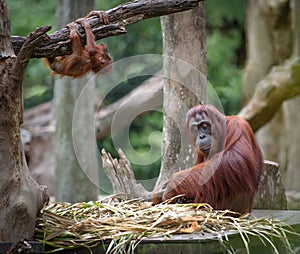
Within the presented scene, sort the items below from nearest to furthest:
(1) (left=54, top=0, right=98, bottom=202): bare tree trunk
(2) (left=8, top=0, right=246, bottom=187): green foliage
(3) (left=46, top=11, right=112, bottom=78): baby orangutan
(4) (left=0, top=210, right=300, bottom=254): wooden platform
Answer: (4) (left=0, top=210, right=300, bottom=254): wooden platform → (3) (left=46, top=11, right=112, bottom=78): baby orangutan → (1) (left=54, top=0, right=98, bottom=202): bare tree trunk → (2) (left=8, top=0, right=246, bottom=187): green foliage

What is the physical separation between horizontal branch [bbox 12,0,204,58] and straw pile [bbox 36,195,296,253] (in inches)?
32.5

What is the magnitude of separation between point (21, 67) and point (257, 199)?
2.24m

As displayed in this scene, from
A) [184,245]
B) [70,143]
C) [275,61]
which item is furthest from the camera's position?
[275,61]

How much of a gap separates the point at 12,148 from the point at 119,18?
875 mm

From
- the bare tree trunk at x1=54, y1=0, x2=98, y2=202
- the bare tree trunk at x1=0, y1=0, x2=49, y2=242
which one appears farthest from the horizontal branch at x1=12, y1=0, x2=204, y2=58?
the bare tree trunk at x1=54, y1=0, x2=98, y2=202

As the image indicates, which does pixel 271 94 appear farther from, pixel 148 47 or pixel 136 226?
pixel 136 226

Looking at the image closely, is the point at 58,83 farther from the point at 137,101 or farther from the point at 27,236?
the point at 27,236

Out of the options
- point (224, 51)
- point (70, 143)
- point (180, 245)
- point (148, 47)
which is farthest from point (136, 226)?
point (224, 51)

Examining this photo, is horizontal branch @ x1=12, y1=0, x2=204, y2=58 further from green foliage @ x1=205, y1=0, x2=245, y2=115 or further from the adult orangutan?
green foliage @ x1=205, y1=0, x2=245, y2=115

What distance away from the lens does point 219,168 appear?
13.7 feet

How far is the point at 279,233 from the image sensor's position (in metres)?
3.53

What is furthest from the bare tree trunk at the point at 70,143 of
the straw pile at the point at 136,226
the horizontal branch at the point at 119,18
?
the horizontal branch at the point at 119,18

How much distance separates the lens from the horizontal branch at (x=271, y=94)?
715cm

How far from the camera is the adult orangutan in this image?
4.17 meters
